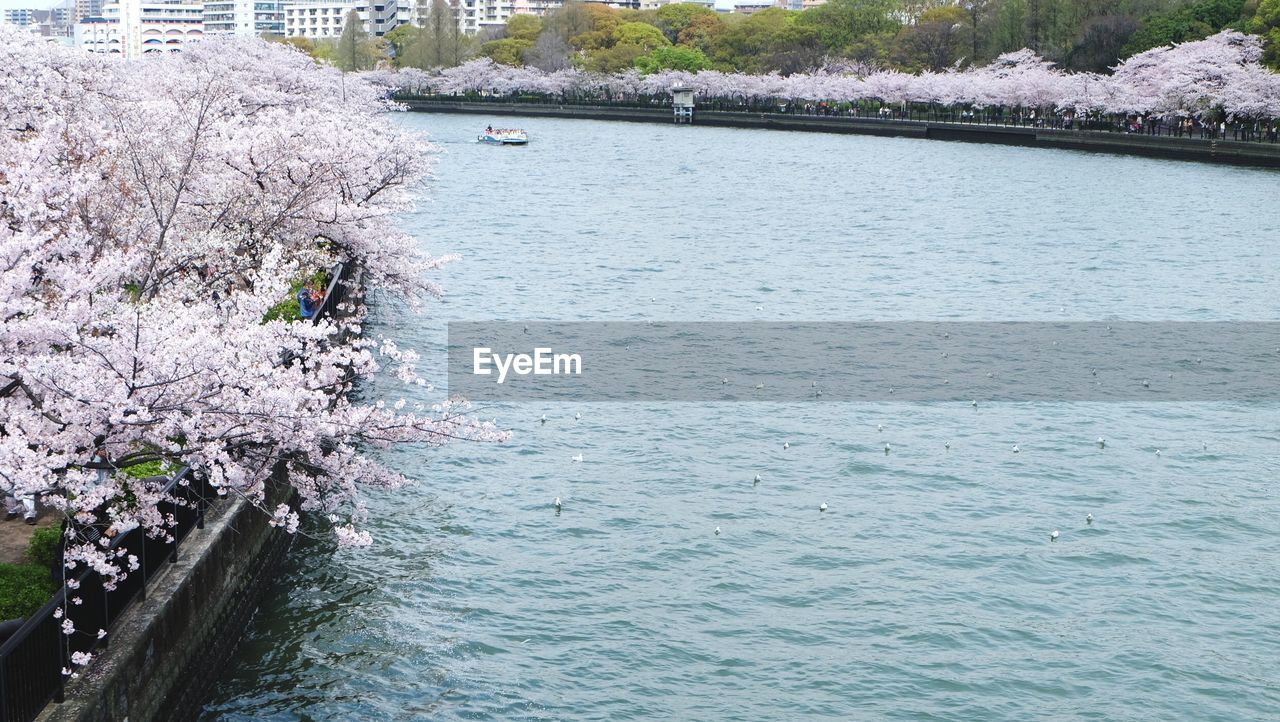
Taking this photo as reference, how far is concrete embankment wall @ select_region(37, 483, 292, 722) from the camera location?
44.2 feet

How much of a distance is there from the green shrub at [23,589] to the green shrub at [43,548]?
0.27 m

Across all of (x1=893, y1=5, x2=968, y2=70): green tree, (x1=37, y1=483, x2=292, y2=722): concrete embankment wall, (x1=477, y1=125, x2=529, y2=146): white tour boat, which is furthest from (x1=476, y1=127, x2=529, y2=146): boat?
(x1=37, y1=483, x2=292, y2=722): concrete embankment wall

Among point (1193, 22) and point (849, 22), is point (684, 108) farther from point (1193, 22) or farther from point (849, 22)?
point (1193, 22)

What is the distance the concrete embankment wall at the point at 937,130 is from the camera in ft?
286

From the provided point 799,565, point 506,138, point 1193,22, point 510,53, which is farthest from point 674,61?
point 799,565

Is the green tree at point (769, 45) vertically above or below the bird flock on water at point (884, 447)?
above

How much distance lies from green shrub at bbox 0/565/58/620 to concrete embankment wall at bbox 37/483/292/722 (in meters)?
0.91

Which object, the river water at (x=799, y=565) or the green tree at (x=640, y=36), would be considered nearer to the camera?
the river water at (x=799, y=565)

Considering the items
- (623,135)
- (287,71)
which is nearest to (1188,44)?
(623,135)

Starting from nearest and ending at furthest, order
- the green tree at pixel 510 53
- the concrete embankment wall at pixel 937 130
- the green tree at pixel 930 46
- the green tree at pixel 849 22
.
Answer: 1. the concrete embankment wall at pixel 937 130
2. the green tree at pixel 930 46
3. the green tree at pixel 849 22
4. the green tree at pixel 510 53

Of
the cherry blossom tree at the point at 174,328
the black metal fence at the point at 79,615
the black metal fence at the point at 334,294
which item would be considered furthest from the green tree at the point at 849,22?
the black metal fence at the point at 79,615

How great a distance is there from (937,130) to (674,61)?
195 ft

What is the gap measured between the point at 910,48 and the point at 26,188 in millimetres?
146906

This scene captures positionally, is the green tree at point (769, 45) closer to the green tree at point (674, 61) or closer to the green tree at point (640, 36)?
the green tree at point (674, 61)
